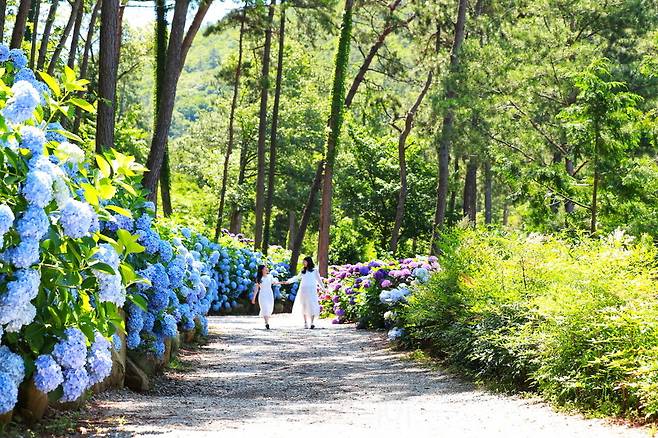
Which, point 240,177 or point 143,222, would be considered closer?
point 143,222

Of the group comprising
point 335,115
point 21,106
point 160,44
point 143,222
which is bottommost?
point 143,222

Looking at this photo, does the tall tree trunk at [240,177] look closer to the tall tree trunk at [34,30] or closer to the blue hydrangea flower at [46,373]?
the tall tree trunk at [34,30]

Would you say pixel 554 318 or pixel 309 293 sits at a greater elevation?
pixel 554 318

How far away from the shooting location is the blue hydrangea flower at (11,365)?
5074mm

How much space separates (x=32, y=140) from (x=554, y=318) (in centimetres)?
439

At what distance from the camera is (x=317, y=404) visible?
7898 mm

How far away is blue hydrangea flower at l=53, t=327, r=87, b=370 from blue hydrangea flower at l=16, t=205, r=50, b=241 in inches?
32.0

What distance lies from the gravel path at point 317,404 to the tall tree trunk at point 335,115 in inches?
562

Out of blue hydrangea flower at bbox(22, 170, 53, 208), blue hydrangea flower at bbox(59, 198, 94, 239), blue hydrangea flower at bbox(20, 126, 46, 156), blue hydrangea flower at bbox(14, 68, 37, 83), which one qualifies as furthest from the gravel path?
blue hydrangea flower at bbox(14, 68, 37, 83)

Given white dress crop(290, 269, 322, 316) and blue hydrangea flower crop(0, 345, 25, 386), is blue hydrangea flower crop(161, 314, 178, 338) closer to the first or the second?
blue hydrangea flower crop(0, 345, 25, 386)

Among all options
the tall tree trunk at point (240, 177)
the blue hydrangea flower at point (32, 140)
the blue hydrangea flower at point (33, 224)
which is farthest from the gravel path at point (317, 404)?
the tall tree trunk at point (240, 177)

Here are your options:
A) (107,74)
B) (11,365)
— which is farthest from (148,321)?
(107,74)

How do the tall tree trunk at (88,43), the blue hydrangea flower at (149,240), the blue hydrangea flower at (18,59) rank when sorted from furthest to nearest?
the tall tree trunk at (88,43), the blue hydrangea flower at (149,240), the blue hydrangea flower at (18,59)

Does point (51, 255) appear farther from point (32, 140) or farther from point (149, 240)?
point (149, 240)
